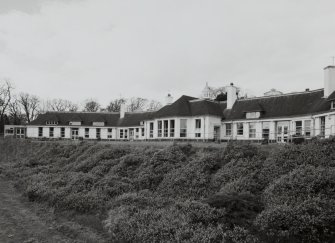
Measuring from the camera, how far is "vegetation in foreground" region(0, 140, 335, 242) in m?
8.25

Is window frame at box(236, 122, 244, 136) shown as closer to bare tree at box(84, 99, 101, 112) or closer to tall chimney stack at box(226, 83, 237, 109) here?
tall chimney stack at box(226, 83, 237, 109)

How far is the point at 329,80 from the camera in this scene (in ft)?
88.2

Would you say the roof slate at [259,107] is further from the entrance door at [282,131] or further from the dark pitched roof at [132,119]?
the dark pitched roof at [132,119]

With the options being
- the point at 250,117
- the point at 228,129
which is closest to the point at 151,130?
the point at 228,129

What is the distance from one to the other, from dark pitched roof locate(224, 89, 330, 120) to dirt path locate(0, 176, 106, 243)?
75.7 ft

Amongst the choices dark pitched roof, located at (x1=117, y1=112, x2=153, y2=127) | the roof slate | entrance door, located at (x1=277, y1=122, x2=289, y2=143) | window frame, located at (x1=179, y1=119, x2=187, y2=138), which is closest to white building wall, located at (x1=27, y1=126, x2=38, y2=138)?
dark pitched roof, located at (x1=117, y1=112, x2=153, y2=127)

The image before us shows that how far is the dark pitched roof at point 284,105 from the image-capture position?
28.1 m

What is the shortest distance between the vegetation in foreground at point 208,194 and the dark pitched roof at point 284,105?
15099mm

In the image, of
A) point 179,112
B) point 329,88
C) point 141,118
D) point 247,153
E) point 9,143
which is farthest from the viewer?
point 141,118

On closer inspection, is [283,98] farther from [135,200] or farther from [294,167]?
Result: [135,200]

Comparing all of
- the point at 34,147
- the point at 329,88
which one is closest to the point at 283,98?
the point at 329,88

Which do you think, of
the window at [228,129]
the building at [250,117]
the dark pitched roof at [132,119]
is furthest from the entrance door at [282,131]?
the dark pitched roof at [132,119]

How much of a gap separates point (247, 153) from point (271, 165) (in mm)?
1897

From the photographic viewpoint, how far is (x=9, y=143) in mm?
43469
